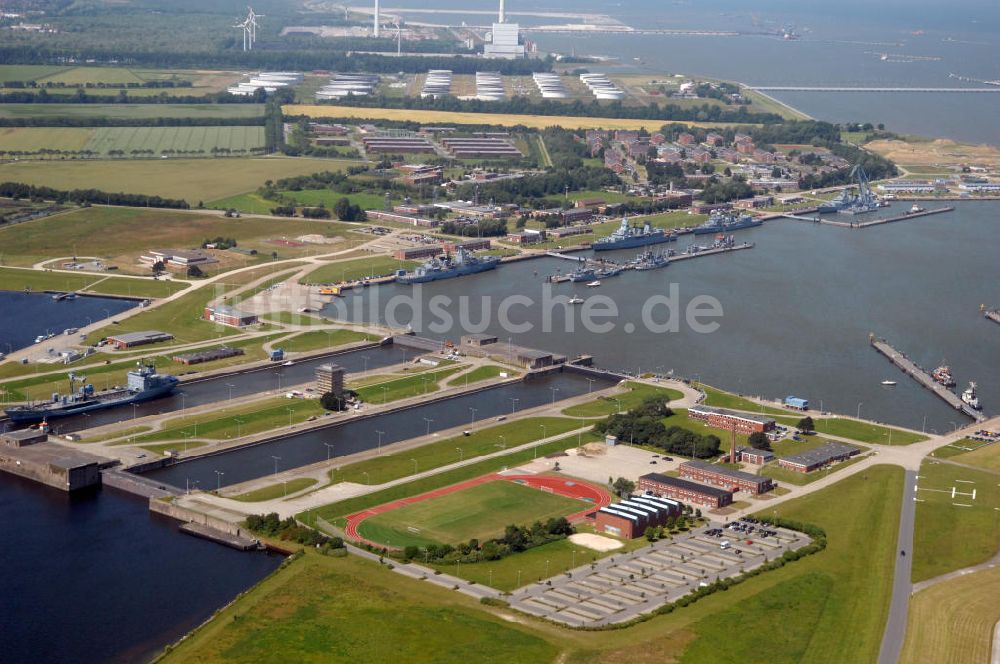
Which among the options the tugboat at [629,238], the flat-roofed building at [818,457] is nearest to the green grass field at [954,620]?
the flat-roofed building at [818,457]

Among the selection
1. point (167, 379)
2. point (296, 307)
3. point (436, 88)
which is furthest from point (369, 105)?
point (167, 379)

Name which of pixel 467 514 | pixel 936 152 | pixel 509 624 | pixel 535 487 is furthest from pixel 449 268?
pixel 936 152

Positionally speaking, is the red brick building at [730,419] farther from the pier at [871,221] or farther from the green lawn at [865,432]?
the pier at [871,221]

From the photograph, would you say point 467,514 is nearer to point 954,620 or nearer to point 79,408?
point 954,620

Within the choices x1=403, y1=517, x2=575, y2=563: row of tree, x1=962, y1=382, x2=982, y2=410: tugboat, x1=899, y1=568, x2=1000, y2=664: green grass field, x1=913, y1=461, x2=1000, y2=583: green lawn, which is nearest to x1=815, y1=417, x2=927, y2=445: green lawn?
x1=913, y1=461, x2=1000, y2=583: green lawn

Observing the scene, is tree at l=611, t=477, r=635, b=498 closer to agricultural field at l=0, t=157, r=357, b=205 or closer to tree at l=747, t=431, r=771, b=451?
tree at l=747, t=431, r=771, b=451

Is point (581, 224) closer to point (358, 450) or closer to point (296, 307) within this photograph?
point (296, 307)
